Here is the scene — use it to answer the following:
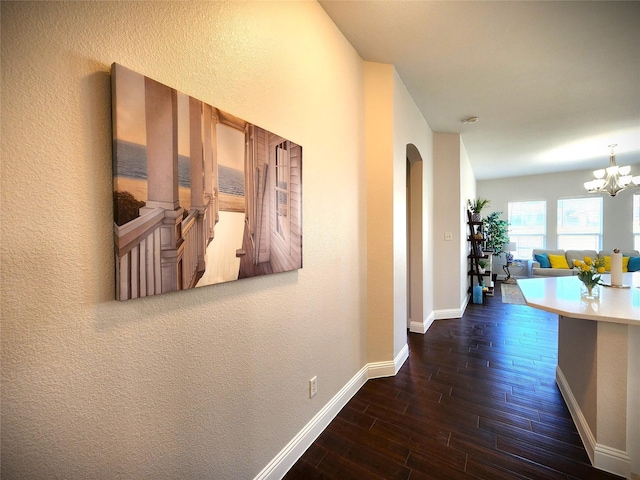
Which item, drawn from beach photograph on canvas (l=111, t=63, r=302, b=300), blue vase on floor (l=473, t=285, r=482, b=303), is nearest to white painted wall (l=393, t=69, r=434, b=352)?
beach photograph on canvas (l=111, t=63, r=302, b=300)

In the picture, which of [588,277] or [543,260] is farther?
[543,260]

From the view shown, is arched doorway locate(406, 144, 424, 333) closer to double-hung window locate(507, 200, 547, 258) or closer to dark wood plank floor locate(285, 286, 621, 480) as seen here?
dark wood plank floor locate(285, 286, 621, 480)

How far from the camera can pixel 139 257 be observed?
816mm

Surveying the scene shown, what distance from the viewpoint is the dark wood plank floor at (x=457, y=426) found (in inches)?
57.4

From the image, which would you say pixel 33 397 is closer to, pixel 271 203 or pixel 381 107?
pixel 271 203

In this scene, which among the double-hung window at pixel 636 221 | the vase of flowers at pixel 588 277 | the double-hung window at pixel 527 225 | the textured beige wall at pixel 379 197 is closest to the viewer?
the vase of flowers at pixel 588 277

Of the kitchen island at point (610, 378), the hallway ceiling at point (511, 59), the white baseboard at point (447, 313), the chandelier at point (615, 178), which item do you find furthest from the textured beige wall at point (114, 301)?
the chandelier at point (615, 178)

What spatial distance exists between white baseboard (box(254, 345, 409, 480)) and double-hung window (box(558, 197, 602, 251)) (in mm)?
6740

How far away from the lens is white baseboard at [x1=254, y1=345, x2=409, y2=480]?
1.39 meters

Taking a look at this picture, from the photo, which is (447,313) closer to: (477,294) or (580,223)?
(477,294)

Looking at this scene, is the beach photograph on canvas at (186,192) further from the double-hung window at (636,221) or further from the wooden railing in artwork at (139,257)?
the double-hung window at (636,221)

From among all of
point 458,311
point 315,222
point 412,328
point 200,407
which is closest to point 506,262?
point 458,311

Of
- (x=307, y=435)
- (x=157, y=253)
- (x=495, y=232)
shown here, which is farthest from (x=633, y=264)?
(x=157, y=253)

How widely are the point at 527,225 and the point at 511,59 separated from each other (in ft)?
20.7
